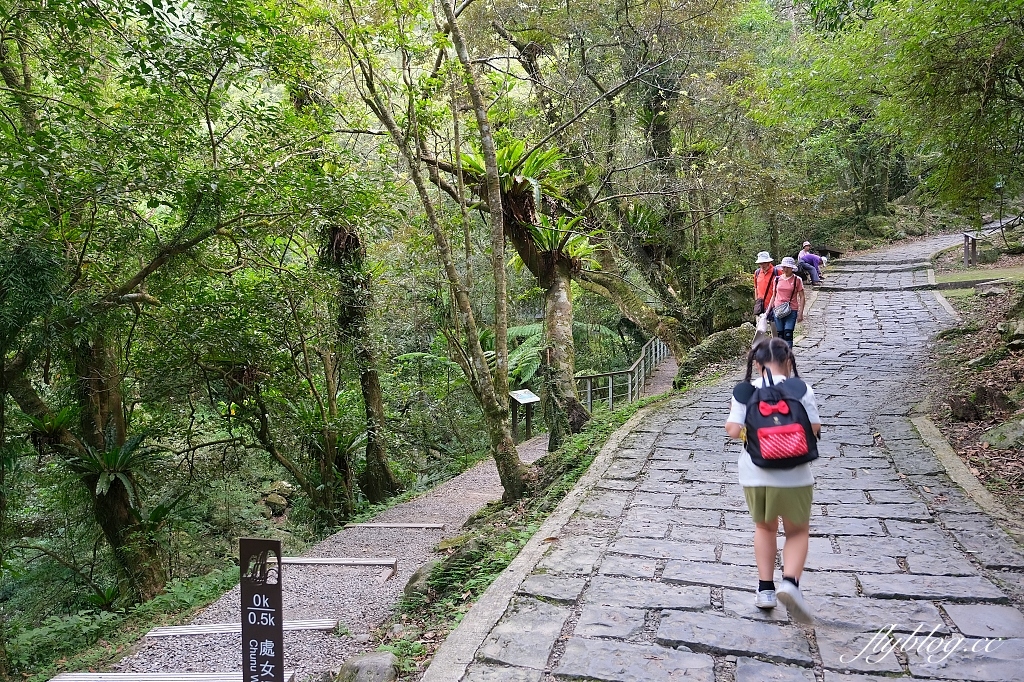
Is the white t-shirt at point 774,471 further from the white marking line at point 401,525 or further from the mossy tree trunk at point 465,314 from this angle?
the white marking line at point 401,525

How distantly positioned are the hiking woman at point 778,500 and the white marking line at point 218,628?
328 cm

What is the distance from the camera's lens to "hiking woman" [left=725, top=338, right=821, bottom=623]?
3562mm

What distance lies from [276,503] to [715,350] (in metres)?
9.65

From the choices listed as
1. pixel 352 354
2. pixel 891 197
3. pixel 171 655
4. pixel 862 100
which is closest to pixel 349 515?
pixel 352 354

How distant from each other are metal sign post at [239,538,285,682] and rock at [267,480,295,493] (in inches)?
496

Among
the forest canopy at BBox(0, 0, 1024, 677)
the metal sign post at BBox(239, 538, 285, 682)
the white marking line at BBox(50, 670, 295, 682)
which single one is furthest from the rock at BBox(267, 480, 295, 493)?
the metal sign post at BBox(239, 538, 285, 682)

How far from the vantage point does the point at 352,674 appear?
143 inches

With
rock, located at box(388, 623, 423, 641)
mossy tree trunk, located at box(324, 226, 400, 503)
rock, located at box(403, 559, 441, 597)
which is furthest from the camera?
mossy tree trunk, located at box(324, 226, 400, 503)

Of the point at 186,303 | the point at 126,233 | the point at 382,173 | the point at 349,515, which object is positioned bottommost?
the point at 349,515

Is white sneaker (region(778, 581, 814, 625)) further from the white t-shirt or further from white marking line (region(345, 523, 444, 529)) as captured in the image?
white marking line (region(345, 523, 444, 529))

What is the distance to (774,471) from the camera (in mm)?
3602

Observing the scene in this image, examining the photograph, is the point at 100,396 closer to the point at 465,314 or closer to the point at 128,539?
the point at 128,539

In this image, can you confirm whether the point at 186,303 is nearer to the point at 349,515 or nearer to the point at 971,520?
the point at 349,515

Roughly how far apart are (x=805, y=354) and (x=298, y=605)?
29.2ft
